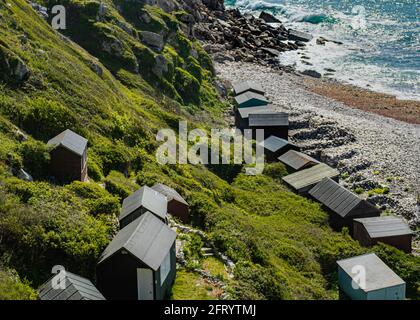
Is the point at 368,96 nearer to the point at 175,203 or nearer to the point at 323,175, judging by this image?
the point at 323,175

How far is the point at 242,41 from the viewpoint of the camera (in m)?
98.9

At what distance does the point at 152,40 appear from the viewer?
212 feet

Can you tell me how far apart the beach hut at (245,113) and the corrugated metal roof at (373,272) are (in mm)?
28371

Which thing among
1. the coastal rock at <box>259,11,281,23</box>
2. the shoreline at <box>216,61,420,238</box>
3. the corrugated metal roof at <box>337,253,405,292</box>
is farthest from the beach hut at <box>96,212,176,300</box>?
the coastal rock at <box>259,11,281,23</box>

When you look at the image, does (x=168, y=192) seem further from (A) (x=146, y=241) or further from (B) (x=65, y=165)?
(A) (x=146, y=241)

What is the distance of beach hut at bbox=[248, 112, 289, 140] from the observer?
5762 cm

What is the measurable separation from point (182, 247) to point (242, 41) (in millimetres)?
73635

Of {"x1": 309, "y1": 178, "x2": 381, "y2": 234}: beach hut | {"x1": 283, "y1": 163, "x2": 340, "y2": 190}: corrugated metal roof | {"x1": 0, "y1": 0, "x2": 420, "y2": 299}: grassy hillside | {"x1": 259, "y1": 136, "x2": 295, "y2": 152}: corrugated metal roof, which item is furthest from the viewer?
{"x1": 259, "y1": 136, "x2": 295, "y2": 152}: corrugated metal roof

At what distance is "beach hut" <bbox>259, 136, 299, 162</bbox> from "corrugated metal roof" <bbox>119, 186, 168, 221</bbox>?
2394 centimetres

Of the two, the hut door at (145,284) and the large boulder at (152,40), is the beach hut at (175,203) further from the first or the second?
the large boulder at (152,40)

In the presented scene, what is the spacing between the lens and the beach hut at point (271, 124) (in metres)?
57.6

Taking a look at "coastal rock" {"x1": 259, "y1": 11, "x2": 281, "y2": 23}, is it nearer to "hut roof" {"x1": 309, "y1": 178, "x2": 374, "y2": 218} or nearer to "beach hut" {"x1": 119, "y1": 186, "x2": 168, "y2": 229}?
"hut roof" {"x1": 309, "y1": 178, "x2": 374, "y2": 218}
